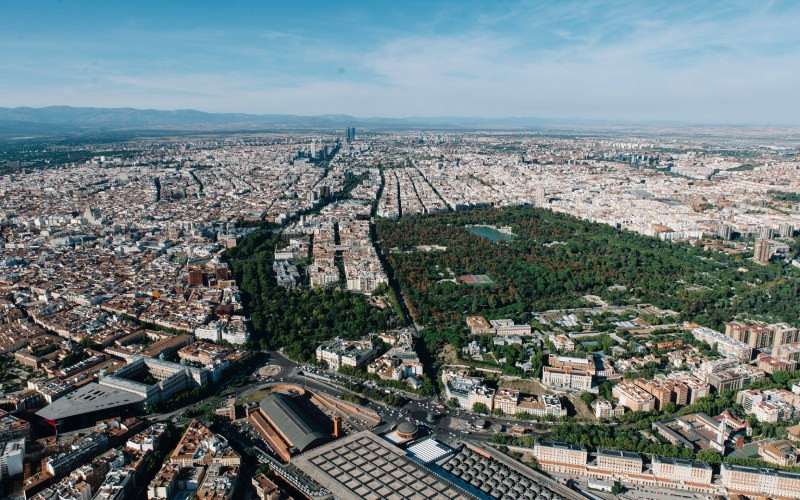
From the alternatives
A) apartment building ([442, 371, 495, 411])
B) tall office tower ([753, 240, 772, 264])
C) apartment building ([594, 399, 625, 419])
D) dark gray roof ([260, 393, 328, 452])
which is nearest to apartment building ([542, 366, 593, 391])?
apartment building ([594, 399, 625, 419])

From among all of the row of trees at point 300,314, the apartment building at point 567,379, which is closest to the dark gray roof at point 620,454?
the apartment building at point 567,379

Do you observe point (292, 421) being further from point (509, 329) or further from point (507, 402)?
point (509, 329)

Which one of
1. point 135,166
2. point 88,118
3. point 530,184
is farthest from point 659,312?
point 88,118

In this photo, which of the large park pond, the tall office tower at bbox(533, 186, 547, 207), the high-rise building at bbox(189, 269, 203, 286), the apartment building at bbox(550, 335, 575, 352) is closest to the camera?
the apartment building at bbox(550, 335, 575, 352)

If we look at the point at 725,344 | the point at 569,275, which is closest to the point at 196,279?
the point at 569,275

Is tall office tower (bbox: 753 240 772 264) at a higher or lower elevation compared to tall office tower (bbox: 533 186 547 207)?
lower

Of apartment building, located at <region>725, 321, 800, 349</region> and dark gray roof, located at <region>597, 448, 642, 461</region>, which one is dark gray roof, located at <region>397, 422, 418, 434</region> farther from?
apartment building, located at <region>725, 321, 800, 349</region>
